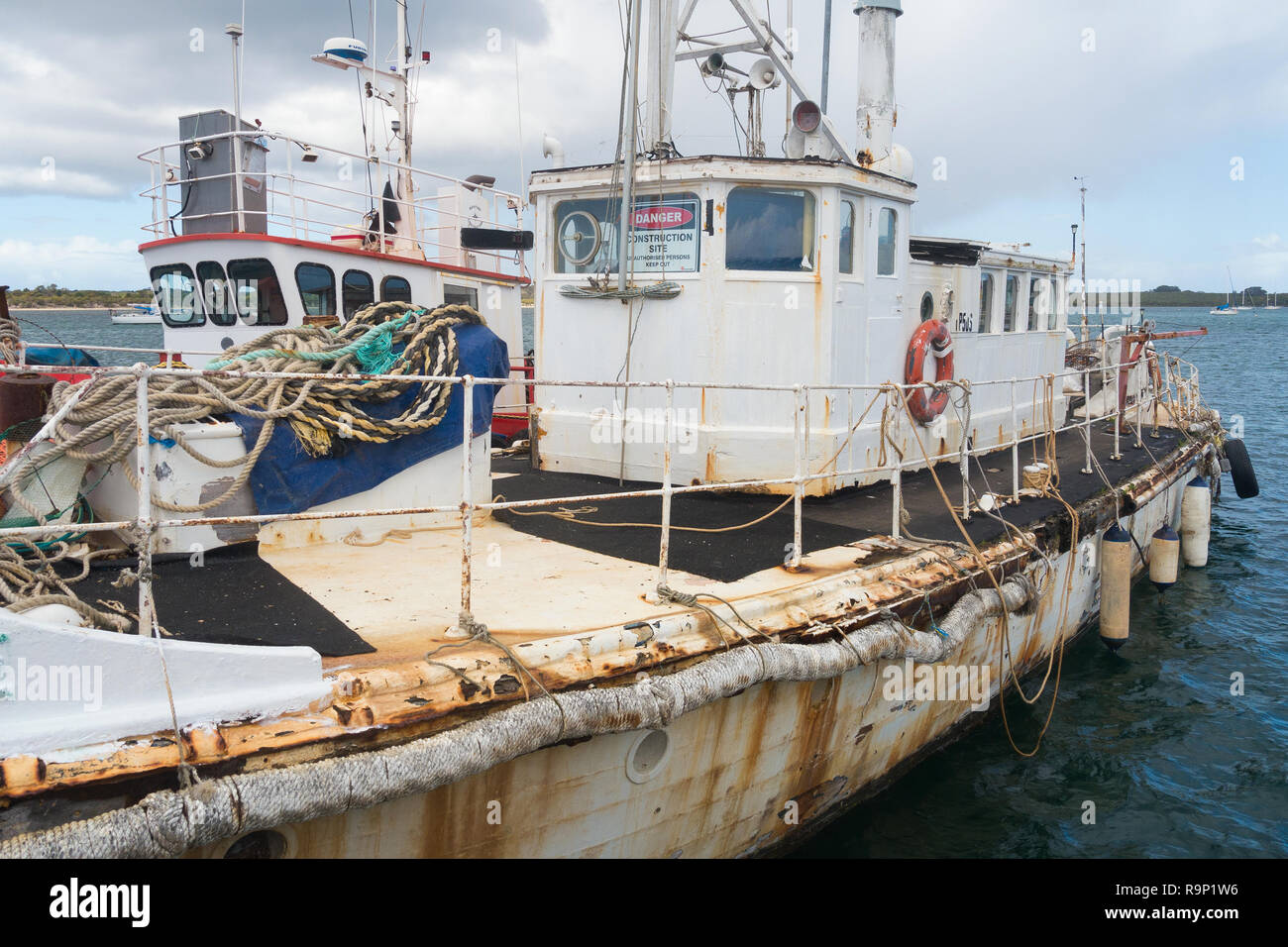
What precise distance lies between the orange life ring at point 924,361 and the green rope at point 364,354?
499 cm

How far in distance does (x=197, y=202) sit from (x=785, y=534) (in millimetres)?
9178

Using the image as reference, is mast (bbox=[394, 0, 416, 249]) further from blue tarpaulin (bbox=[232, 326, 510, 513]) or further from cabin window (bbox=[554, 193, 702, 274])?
blue tarpaulin (bbox=[232, 326, 510, 513])

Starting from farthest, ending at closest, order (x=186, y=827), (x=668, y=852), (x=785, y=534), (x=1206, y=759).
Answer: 1. (x=1206, y=759)
2. (x=785, y=534)
3. (x=668, y=852)
4. (x=186, y=827)

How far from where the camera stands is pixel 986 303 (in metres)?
10.6

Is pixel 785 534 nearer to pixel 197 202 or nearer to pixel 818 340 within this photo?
pixel 818 340

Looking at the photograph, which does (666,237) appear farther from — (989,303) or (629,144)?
(989,303)

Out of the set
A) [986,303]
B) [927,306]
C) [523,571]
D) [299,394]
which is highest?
[986,303]

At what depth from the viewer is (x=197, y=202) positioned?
11.2 m

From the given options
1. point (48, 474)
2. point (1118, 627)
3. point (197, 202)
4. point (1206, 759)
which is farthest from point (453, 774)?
point (197, 202)

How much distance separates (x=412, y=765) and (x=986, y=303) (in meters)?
9.46

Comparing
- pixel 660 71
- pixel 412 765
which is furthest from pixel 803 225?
pixel 412 765

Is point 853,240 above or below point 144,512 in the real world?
above
